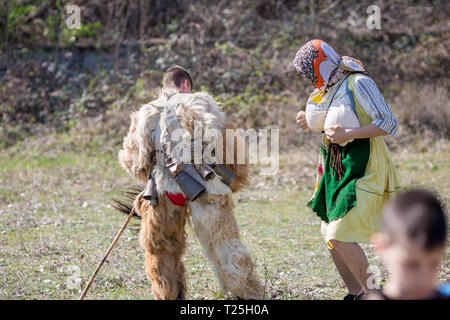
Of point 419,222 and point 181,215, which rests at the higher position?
point 419,222

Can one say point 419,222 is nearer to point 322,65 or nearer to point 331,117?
point 331,117

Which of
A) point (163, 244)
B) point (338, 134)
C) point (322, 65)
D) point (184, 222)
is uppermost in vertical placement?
point (322, 65)

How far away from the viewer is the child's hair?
6.73 feet

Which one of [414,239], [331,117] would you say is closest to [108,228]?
[331,117]

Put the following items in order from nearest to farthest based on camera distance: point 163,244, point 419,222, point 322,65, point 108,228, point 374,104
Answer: point 419,222 → point 374,104 → point 322,65 → point 163,244 → point 108,228

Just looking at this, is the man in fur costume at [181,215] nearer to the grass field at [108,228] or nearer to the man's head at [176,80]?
the man's head at [176,80]

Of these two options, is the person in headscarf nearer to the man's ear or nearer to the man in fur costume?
the man in fur costume

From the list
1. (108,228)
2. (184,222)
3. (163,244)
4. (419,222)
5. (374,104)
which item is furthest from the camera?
(108,228)

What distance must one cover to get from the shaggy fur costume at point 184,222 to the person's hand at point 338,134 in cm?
89

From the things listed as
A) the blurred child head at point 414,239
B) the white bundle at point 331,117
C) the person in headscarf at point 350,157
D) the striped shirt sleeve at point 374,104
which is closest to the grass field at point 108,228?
the person in headscarf at point 350,157

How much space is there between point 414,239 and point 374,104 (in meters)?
1.85

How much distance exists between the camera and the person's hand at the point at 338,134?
12.3 ft

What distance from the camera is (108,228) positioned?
7395 millimetres

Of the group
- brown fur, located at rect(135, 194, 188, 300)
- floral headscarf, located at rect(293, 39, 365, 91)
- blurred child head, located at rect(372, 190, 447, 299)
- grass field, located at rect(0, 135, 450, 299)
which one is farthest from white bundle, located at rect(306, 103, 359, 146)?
blurred child head, located at rect(372, 190, 447, 299)
